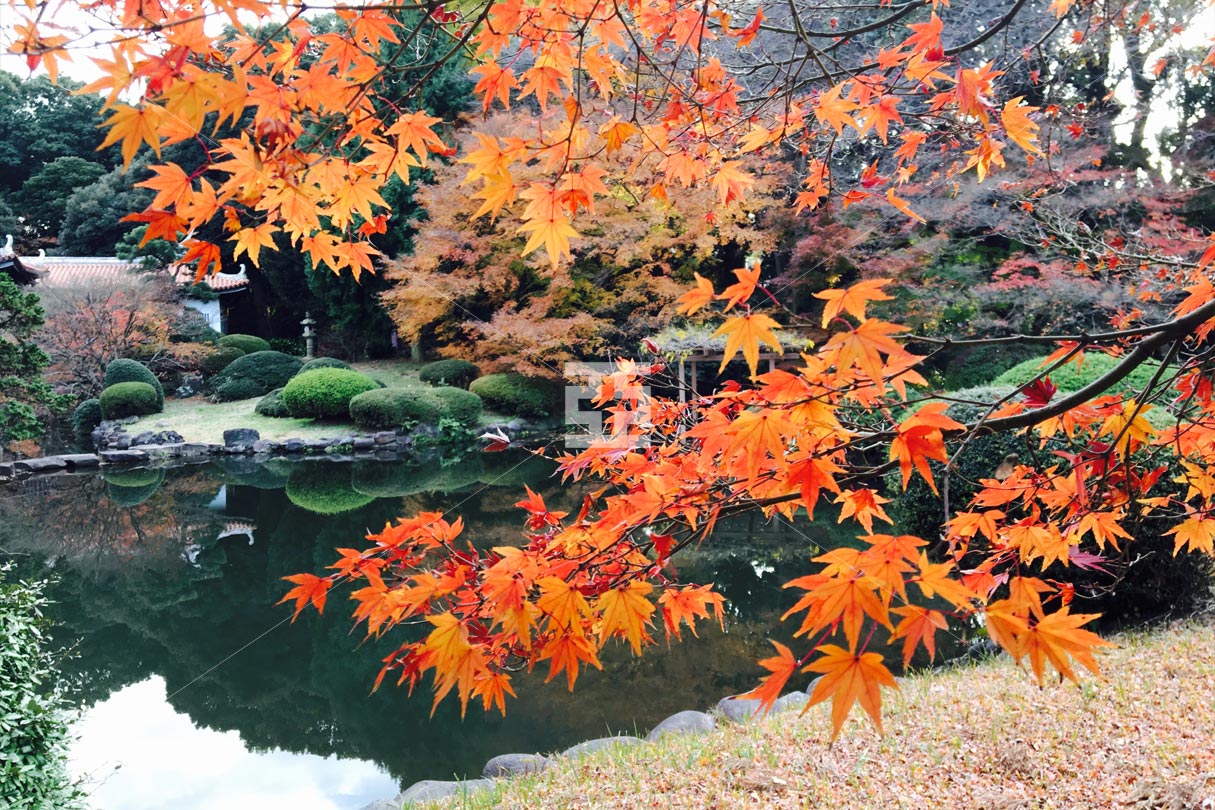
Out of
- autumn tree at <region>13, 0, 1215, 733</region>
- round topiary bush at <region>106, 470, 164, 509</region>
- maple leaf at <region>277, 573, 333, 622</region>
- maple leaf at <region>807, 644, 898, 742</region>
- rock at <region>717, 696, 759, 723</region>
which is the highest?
autumn tree at <region>13, 0, 1215, 733</region>

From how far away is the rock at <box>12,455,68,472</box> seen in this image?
9227 mm

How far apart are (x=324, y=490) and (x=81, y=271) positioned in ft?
28.0

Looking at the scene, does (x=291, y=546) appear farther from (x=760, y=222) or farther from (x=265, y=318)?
(x=265, y=318)

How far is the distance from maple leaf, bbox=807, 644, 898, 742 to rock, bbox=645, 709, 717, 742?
2130mm

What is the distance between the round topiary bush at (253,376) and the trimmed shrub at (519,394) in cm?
418

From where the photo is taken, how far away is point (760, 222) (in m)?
10.3

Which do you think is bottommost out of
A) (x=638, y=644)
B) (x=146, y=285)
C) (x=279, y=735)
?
(x=279, y=735)

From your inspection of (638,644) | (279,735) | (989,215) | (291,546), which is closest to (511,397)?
(291,546)

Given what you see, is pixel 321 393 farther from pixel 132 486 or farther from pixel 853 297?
pixel 853 297

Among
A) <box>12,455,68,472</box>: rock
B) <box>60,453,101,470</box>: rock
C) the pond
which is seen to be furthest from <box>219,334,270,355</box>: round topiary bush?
the pond

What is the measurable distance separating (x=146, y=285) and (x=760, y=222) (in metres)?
10.3

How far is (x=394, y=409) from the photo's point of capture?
11.4m

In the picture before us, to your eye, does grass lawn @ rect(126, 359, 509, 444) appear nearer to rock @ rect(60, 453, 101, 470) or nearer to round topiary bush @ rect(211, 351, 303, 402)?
round topiary bush @ rect(211, 351, 303, 402)

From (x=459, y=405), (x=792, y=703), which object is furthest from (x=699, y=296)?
(x=459, y=405)
